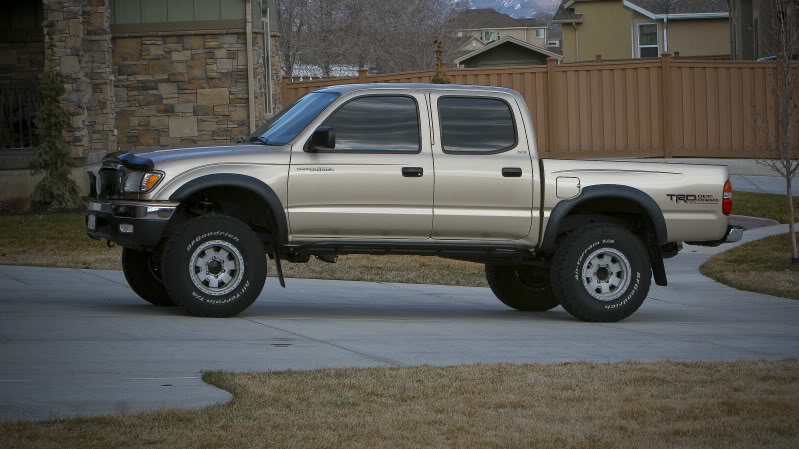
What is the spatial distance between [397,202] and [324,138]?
840mm

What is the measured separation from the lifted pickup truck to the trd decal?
17 millimetres

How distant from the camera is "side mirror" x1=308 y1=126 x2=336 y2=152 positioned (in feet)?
33.0

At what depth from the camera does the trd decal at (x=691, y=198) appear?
1092cm

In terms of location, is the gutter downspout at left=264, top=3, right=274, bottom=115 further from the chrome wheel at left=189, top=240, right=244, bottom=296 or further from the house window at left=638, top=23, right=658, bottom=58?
the house window at left=638, top=23, right=658, bottom=58

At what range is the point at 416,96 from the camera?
10.7m

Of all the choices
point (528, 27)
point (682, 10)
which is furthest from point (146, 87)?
point (528, 27)

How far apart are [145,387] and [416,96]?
439 cm

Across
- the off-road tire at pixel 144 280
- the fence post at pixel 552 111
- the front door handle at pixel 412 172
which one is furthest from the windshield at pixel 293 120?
the fence post at pixel 552 111

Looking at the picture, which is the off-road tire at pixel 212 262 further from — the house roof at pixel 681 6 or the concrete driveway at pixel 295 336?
the house roof at pixel 681 6

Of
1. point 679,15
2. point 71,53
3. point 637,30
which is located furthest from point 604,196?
point 637,30

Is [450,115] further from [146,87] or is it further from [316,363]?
[146,87]

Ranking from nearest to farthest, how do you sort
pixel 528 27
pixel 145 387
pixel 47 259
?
Answer: pixel 145 387
pixel 47 259
pixel 528 27

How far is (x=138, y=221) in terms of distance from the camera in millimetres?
9883

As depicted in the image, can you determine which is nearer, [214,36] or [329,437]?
[329,437]
